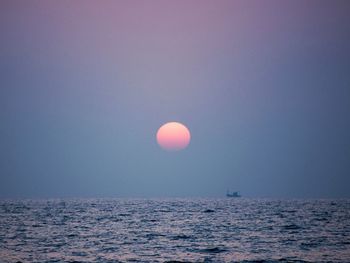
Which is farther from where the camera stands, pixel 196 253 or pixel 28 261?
pixel 196 253

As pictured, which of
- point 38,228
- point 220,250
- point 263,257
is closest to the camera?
point 263,257

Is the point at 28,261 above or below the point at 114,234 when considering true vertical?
below

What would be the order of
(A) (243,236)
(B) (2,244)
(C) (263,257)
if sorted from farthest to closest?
(A) (243,236), (B) (2,244), (C) (263,257)

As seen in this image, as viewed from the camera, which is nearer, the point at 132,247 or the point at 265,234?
the point at 132,247

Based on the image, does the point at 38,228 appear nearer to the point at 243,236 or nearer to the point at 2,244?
the point at 2,244

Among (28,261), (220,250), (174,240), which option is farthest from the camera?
(174,240)

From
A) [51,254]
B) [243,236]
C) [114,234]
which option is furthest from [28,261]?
[243,236]

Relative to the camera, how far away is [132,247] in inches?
1660

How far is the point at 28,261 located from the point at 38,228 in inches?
1044

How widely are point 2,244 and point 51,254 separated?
7.91 meters

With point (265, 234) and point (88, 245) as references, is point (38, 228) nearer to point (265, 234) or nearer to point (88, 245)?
point (88, 245)

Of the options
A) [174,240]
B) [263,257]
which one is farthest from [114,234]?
[263,257]

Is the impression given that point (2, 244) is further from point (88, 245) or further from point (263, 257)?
point (263, 257)

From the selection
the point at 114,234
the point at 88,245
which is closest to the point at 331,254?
the point at 88,245
